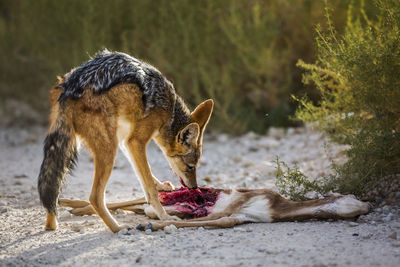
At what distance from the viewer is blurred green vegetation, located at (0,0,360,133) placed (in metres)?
9.07

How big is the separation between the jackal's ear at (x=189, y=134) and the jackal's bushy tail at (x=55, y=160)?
1.21 m

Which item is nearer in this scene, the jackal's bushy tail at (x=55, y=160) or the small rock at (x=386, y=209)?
the jackal's bushy tail at (x=55, y=160)

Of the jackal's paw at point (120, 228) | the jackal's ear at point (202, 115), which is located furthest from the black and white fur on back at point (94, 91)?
the jackal's paw at point (120, 228)

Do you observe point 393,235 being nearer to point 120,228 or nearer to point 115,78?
point 120,228

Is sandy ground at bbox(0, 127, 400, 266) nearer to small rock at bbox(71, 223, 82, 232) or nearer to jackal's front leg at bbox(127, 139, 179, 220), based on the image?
small rock at bbox(71, 223, 82, 232)

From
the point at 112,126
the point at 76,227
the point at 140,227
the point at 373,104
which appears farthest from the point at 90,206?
the point at 373,104

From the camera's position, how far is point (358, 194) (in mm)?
4938

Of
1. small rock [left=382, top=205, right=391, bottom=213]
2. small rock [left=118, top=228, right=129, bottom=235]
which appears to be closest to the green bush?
small rock [left=382, top=205, right=391, bottom=213]

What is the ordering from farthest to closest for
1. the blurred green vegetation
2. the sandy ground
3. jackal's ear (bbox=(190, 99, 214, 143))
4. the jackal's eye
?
the blurred green vegetation, jackal's ear (bbox=(190, 99, 214, 143)), the jackal's eye, the sandy ground

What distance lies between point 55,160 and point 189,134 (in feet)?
4.96

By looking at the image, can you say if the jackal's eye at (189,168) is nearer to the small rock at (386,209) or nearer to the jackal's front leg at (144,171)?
the jackal's front leg at (144,171)

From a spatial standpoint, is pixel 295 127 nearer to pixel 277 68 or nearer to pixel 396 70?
pixel 277 68

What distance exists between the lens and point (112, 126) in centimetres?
451

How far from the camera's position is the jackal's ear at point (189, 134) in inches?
203
